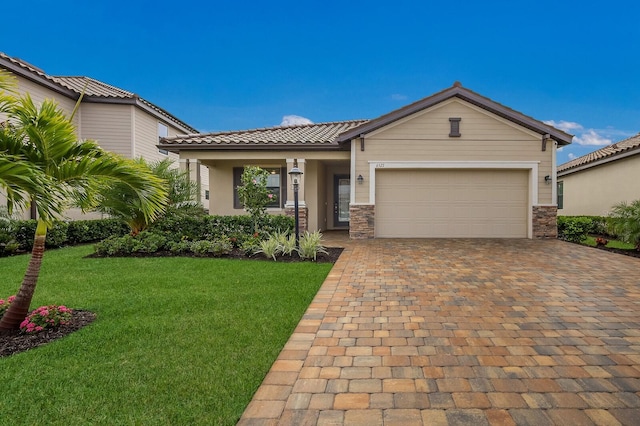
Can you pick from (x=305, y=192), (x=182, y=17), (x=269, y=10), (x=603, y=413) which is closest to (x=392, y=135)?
(x=305, y=192)

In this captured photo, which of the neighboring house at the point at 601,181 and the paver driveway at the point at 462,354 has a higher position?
the neighboring house at the point at 601,181

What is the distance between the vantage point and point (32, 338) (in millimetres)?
3432

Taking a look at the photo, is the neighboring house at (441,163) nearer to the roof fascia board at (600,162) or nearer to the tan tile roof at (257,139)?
the tan tile roof at (257,139)

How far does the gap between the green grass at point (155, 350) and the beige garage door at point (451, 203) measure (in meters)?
6.39

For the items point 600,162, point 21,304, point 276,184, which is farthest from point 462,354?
point 600,162

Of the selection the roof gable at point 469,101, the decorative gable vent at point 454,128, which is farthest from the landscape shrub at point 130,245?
the decorative gable vent at point 454,128

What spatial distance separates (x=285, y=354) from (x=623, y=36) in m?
20.3

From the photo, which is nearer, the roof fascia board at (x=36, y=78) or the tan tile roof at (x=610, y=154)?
the roof fascia board at (x=36, y=78)

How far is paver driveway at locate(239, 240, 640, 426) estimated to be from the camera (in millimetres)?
2242

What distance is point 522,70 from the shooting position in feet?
60.0

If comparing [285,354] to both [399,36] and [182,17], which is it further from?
[399,36]

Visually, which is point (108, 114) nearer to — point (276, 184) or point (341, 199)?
point (276, 184)

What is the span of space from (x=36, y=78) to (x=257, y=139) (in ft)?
24.9

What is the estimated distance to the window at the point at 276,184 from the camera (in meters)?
13.5
